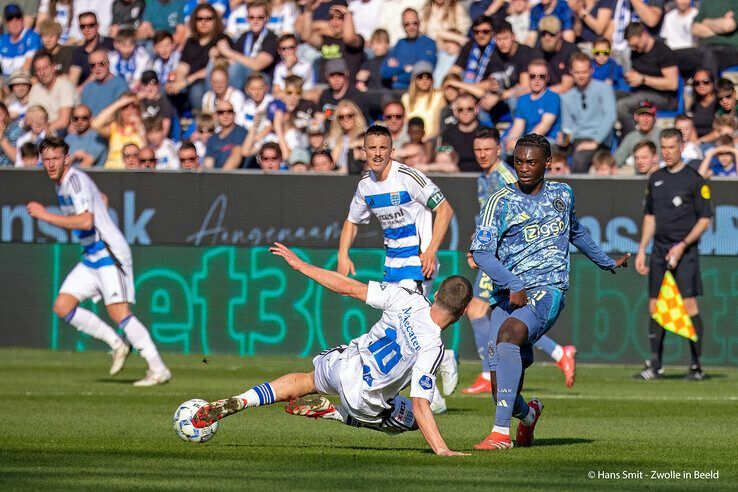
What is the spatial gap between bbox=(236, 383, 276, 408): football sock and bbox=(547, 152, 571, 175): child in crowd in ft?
34.2

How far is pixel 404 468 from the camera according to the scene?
8.82 m

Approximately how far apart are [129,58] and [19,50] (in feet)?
8.23

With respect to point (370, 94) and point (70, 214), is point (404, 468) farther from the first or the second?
point (370, 94)

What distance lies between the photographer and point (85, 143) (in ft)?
73.2

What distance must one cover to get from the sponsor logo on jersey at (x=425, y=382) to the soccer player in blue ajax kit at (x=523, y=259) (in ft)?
2.57

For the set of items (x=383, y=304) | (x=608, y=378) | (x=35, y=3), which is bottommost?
(x=608, y=378)

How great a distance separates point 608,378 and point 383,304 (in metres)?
8.50

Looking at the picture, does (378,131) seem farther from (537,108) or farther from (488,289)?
(537,108)

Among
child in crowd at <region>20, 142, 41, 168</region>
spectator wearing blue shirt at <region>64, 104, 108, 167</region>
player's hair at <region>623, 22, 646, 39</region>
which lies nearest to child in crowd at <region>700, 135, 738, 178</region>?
player's hair at <region>623, 22, 646, 39</region>

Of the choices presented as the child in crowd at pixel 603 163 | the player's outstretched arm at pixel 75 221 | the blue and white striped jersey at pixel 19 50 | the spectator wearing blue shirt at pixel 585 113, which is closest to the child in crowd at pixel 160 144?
the blue and white striped jersey at pixel 19 50

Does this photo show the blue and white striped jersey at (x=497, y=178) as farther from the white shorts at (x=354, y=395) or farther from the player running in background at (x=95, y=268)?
the white shorts at (x=354, y=395)

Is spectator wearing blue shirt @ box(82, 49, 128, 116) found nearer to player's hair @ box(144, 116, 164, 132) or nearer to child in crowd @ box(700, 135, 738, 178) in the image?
player's hair @ box(144, 116, 164, 132)

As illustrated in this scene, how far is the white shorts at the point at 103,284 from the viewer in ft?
52.4

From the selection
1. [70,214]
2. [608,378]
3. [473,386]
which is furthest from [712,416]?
[70,214]
